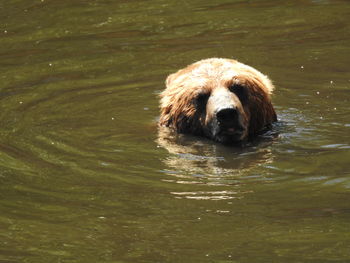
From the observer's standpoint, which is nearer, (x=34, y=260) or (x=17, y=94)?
(x=34, y=260)

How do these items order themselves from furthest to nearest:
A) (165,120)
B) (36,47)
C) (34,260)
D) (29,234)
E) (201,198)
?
(36,47), (165,120), (201,198), (29,234), (34,260)

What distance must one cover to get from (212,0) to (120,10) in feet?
4.89

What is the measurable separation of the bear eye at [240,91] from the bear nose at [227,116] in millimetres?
416

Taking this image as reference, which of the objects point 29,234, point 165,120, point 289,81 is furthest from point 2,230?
point 289,81

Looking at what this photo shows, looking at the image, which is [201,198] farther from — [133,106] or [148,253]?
[133,106]

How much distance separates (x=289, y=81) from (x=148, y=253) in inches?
232

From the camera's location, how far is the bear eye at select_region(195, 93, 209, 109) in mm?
9445

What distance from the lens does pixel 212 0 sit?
15.7 metres

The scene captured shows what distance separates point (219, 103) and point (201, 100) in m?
0.46

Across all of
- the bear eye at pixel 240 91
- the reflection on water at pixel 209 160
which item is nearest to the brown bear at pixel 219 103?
the bear eye at pixel 240 91

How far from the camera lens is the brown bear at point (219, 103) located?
9.13 meters

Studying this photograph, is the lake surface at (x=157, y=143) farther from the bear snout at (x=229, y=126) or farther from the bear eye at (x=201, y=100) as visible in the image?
the bear eye at (x=201, y=100)

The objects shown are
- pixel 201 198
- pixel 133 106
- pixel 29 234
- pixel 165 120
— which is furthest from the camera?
pixel 133 106

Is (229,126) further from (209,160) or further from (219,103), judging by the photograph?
(209,160)
